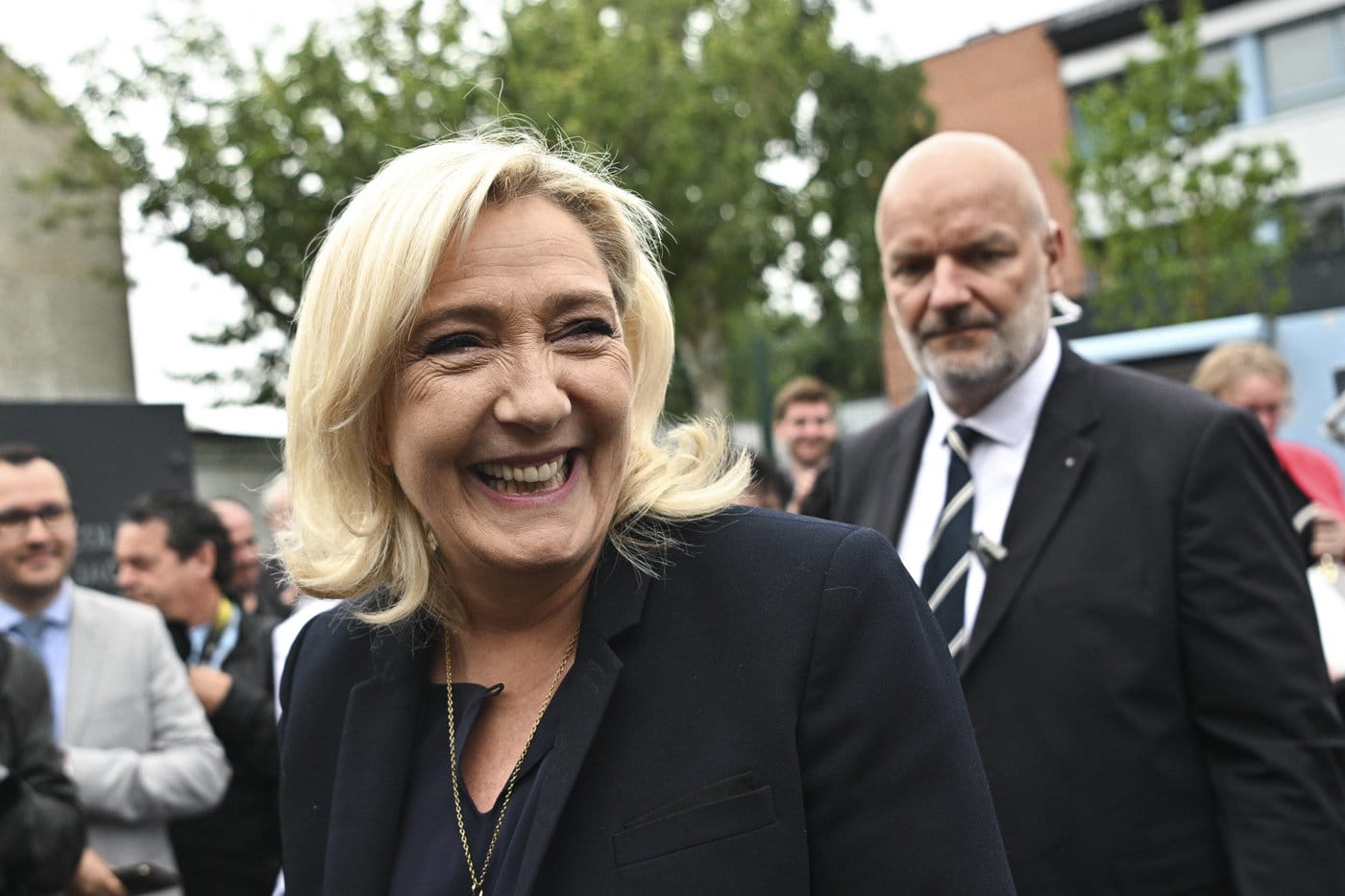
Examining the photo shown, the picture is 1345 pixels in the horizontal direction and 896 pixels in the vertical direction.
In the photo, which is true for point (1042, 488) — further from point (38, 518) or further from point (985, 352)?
point (38, 518)

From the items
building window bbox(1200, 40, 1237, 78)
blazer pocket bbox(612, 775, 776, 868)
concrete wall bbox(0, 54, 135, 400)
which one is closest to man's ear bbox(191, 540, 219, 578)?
blazer pocket bbox(612, 775, 776, 868)

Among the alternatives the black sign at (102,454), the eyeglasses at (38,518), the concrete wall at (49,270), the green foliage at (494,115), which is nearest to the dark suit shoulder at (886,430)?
the eyeglasses at (38,518)

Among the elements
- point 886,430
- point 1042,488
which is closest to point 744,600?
point 1042,488

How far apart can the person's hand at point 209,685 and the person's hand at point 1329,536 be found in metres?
3.84

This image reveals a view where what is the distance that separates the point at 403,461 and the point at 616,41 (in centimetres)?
1881

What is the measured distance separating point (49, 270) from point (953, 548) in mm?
20394

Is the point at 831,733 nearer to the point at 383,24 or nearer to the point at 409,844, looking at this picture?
the point at 409,844

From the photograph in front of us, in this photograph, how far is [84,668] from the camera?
13.8ft

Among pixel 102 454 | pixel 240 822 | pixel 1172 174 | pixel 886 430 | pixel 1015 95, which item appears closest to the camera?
pixel 886 430

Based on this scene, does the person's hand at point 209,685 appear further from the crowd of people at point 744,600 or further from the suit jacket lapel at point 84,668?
the crowd of people at point 744,600

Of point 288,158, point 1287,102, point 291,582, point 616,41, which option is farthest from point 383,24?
point 1287,102

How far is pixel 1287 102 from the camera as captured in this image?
2756 centimetres

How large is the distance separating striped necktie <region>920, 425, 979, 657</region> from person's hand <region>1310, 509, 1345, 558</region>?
2232 mm

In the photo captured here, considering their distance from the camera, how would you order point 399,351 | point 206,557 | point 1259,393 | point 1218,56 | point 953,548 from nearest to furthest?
point 399,351, point 953,548, point 206,557, point 1259,393, point 1218,56
